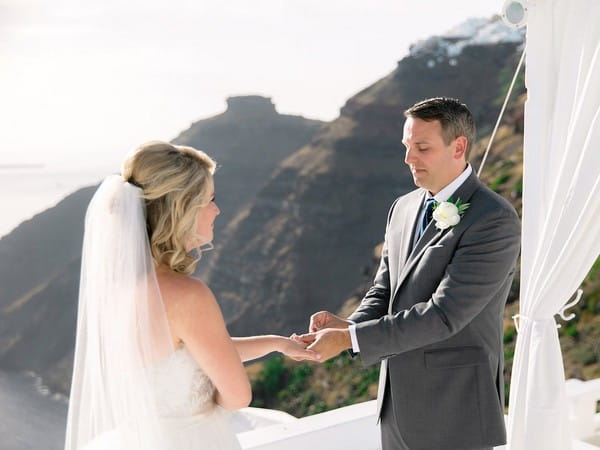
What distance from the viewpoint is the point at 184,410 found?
1.92 m

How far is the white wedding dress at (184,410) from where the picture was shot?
1.87 m

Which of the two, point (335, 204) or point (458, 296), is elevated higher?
point (458, 296)

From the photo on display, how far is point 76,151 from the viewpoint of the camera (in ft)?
87.1

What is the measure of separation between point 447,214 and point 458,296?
0.26 m

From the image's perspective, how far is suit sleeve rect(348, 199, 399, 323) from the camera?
2.46 metres

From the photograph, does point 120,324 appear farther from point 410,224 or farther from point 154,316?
point 410,224

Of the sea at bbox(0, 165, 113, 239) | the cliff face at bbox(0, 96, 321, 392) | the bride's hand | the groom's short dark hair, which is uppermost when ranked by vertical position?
the groom's short dark hair

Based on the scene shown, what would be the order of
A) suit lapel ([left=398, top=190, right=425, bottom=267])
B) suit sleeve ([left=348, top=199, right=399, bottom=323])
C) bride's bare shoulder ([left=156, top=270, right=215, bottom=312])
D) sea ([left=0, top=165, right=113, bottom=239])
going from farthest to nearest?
sea ([left=0, top=165, right=113, bottom=239]), suit sleeve ([left=348, top=199, right=399, bottom=323]), suit lapel ([left=398, top=190, right=425, bottom=267]), bride's bare shoulder ([left=156, top=270, right=215, bottom=312])

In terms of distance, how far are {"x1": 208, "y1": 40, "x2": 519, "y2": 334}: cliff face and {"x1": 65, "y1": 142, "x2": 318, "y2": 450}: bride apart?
2405 cm

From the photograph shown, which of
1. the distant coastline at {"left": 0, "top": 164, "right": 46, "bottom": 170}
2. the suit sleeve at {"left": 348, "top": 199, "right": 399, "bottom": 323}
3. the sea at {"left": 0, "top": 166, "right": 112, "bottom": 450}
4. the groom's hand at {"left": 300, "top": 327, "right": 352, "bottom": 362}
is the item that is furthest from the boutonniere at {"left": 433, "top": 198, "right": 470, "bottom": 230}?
the distant coastline at {"left": 0, "top": 164, "right": 46, "bottom": 170}

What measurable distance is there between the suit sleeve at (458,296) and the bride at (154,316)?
0.51m

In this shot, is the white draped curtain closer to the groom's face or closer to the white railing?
the groom's face

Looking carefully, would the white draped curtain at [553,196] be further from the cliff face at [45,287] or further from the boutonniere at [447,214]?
the cliff face at [45,287]

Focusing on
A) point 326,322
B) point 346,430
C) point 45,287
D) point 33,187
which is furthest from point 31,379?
point 326,322
